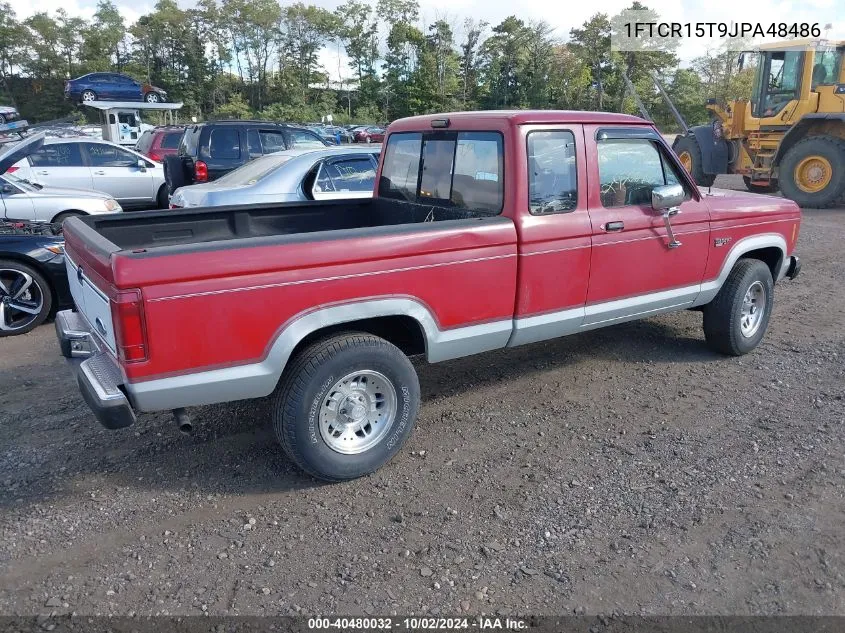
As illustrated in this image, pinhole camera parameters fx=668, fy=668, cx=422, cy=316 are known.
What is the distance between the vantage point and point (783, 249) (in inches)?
220

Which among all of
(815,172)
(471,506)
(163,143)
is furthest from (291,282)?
(163,143)

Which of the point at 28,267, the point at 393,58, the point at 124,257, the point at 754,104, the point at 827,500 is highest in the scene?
the point at 393,58

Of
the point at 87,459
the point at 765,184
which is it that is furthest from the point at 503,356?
the point at 765,184

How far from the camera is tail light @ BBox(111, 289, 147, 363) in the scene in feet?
9.40

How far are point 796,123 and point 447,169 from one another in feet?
38.8

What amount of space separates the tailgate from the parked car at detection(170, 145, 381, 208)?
356 cm

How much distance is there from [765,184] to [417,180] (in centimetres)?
1233

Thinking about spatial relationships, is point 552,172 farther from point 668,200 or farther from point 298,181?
point 298,181

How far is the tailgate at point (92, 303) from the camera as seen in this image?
10.2 feet

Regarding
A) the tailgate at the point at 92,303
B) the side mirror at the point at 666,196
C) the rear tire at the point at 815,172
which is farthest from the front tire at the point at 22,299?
the rear tire at the point at 815,172

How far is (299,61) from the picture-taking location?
62.8 meters

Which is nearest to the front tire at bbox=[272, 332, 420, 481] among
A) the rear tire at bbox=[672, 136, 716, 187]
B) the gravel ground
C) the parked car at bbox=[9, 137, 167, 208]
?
the gravel ground

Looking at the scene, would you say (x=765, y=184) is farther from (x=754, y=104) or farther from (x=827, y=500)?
(x=827, y=500)

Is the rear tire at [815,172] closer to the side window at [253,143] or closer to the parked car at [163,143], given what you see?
the side window at [253,143]
